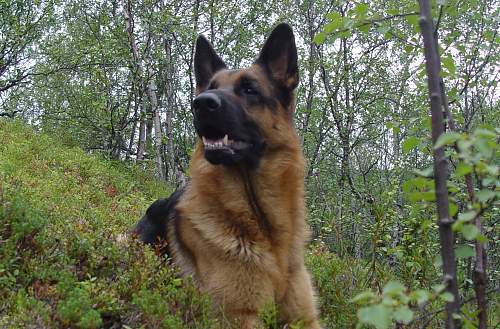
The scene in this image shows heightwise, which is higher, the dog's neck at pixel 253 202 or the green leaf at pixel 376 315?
the dog's neck at pixel 253 202

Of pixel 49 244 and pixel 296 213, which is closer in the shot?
pixel 49 244

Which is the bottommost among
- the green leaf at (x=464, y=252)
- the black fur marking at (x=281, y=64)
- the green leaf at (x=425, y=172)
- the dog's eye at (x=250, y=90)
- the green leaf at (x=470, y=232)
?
the green leaf at (x=464, y=252)

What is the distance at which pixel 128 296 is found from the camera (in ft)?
11.0

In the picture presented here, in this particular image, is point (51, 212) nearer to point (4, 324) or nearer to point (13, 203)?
point (13, 203)

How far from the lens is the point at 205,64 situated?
5.05 metres

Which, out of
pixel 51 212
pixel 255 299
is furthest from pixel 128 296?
pixel 51 212

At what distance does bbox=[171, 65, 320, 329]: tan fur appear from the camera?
11.8ft

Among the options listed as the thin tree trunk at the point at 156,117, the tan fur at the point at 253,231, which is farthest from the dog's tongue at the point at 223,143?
the thin tree trunk at the point at 156,117

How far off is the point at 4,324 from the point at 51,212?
2293 millimetres

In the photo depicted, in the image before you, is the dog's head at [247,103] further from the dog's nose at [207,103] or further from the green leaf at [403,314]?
the green leaf at [403,314]

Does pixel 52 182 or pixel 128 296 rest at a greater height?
pixel 52 182

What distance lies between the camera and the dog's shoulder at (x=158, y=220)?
15.2ft

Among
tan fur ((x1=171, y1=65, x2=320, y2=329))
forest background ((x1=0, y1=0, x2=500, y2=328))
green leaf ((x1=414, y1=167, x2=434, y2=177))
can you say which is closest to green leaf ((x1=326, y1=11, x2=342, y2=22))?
forest background ((x1=0, y1=0, x2=500, y2=328))

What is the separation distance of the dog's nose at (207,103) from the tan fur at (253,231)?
0.44 m
